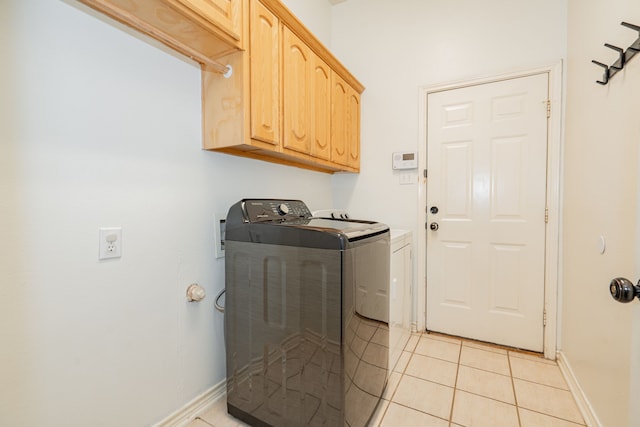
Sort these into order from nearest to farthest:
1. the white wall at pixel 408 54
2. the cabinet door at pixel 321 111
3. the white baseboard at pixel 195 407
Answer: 1. the white baseboard at pixel 195 407
2. the cabinet door at pixel 321 111
3. the white wall at pixel 408 54

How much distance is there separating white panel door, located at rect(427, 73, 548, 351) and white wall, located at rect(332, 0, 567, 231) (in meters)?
0.17

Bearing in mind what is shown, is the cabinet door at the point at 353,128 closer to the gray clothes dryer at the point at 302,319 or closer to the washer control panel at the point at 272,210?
the washer control panel at the point at 272,210

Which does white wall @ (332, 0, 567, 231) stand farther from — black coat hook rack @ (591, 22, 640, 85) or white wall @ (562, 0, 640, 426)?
black coat hook rack @ (591, 22, 640, 85)

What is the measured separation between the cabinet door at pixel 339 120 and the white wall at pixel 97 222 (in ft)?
3.25

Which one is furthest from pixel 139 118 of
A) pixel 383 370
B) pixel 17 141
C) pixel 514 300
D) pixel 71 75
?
pixel 514 300

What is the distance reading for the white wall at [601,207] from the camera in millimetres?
1076

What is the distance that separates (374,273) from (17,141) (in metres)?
1.41

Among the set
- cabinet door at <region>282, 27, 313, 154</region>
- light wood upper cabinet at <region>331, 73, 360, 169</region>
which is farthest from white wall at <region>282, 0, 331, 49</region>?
cabinet door at <region>282, 27, 313, 154</region>

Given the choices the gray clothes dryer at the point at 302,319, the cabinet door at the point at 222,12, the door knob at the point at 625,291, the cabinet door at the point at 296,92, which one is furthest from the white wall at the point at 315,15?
the door knob at the point at 625,291

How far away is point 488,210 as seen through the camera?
2.23 metres

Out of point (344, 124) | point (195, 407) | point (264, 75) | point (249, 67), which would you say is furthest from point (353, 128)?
point (195, 407)

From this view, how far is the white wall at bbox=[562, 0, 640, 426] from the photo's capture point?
1076 mm

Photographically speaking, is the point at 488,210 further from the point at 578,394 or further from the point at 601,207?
the point at 578,394

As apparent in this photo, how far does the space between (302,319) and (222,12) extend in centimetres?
135
